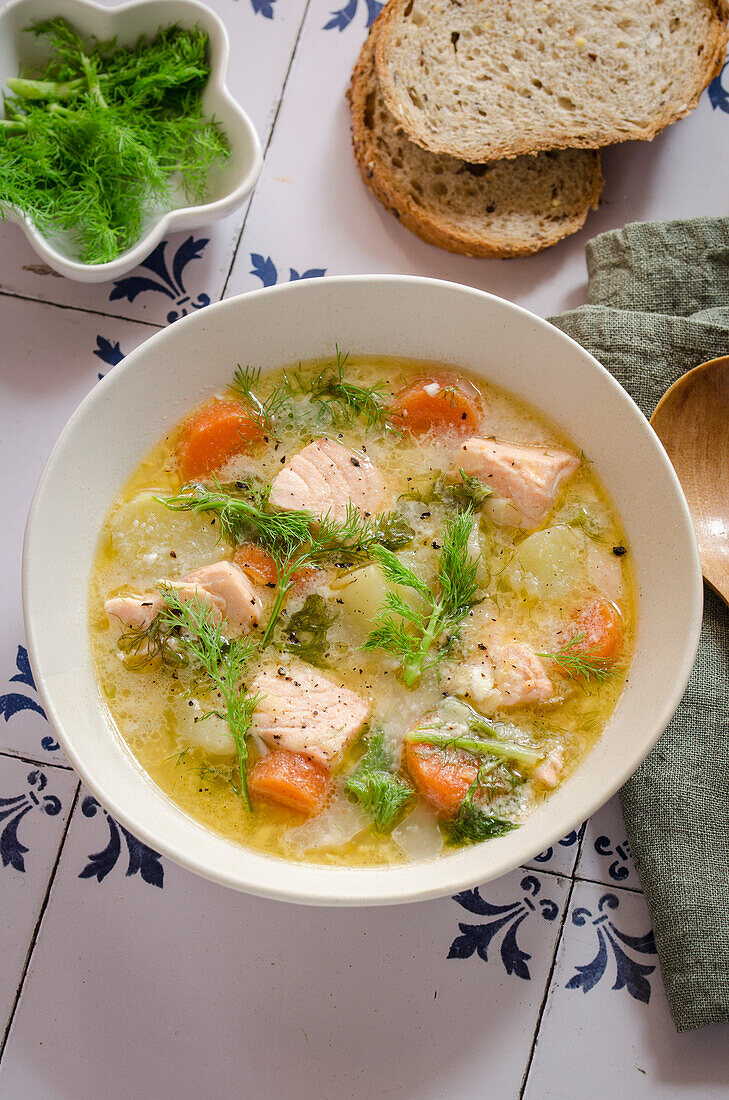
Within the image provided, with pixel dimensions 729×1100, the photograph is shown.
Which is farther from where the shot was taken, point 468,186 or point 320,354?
point 468,186

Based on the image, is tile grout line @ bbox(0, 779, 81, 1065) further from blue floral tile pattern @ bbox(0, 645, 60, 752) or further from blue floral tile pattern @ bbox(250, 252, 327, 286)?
blue floral tile pattern @ bbox(250, 252, 327, 286)

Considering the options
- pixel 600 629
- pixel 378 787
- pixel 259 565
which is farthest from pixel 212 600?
pixel 600 629

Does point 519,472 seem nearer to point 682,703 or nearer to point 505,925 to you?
point 682,703

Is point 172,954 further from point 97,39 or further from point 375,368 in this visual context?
point 97,39

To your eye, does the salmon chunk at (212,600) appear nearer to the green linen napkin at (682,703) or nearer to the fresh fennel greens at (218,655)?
the fresh fennel greens at (218,655)

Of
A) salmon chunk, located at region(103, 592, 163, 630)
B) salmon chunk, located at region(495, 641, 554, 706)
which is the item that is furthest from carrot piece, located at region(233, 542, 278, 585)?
salmon chunk, located at region(495, 641, 554, 706)

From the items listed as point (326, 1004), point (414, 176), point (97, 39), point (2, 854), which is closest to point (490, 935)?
point (326, 1004)
